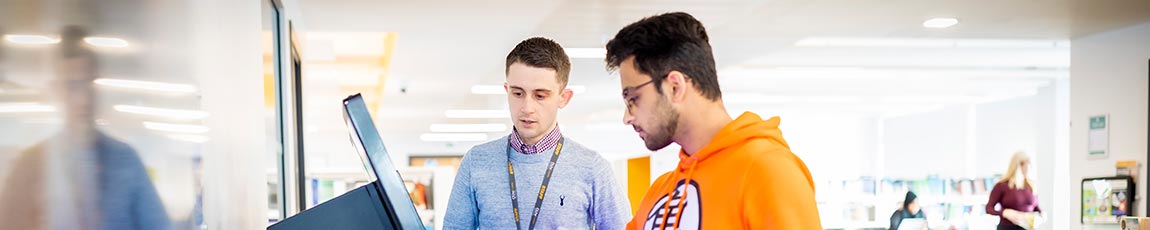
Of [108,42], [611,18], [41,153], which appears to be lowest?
[41,153]

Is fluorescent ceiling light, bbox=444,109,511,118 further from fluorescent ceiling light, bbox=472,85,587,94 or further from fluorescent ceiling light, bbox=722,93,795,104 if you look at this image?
fluorescent ceiling light, bbox=722,93,795,104

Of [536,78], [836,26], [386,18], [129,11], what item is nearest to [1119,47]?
[836,26]

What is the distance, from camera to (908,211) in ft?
29.5

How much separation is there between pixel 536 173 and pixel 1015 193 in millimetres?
6677

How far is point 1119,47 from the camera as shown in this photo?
6.27 meters

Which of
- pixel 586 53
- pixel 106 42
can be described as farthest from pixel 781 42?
pixel 106 42

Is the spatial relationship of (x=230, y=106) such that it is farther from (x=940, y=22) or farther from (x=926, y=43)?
(x=926, y=43)

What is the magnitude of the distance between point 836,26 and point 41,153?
540cm

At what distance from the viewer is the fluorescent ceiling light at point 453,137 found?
60.6 ft

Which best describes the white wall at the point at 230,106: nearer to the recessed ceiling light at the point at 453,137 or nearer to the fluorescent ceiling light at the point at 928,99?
the fluorescent ceiling light at the point at 928,99

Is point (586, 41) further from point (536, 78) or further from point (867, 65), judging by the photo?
point (536, 78)

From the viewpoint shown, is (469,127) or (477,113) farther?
(469,127)

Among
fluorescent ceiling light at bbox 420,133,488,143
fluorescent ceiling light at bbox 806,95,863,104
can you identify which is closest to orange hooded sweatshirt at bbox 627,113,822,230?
fluorescent ceiling light at bbox 806,95,863,104

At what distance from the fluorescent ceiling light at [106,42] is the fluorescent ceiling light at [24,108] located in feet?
0.38
